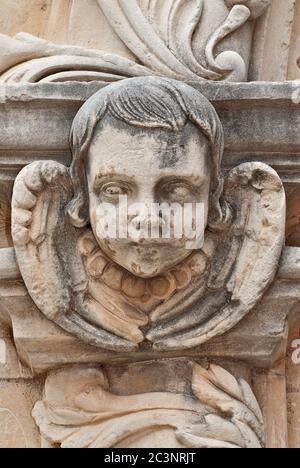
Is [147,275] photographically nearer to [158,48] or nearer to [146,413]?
[146,413]

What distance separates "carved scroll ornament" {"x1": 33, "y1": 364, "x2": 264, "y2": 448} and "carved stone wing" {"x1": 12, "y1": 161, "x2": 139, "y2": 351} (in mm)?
105

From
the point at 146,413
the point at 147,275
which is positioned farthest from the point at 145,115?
the point at 146,413

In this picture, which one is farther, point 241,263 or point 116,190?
point 241,263

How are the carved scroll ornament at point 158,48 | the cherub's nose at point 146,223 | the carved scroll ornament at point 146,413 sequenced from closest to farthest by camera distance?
the cherub's nose at point 146,223 → the carved scroll ornament at point 146,413 → the carved scroll ornament at point 158,48

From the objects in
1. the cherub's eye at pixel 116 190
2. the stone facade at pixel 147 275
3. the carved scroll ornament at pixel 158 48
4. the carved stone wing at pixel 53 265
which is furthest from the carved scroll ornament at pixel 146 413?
the carved scroll ornament at pixel 158 48

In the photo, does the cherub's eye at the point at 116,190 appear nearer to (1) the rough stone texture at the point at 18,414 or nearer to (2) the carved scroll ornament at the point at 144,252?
(2) the carved scroll ornament at the point at 144,252

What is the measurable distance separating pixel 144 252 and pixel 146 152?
0.19 metres

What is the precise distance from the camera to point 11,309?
3084 millimetres

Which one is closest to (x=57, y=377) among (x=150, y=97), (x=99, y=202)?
(x=99, y=202)

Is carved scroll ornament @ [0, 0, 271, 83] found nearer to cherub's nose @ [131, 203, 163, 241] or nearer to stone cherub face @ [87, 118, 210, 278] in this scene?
stone cherub face @ [87, 118, 210, 278]

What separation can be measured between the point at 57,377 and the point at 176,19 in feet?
2.60

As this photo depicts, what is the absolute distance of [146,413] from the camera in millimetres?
3053

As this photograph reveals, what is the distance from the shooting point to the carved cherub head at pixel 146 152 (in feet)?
9.64

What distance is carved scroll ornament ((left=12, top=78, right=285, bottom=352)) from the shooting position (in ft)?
9.79
